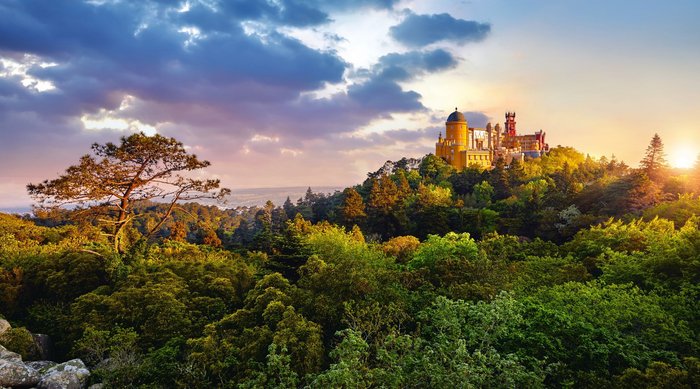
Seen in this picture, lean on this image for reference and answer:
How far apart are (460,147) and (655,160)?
1521 inches

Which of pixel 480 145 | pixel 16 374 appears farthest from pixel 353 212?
→ pixel 480 145

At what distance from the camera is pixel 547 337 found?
39.1 feet

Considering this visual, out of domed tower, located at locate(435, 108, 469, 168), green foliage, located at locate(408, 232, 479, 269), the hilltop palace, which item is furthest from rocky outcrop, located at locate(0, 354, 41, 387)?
domed tower, located at locate(435, 108, 469, 168)

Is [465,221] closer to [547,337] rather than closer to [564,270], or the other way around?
[564,270]

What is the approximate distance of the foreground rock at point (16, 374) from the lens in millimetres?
12655

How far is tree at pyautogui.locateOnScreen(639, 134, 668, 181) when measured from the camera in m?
39.9

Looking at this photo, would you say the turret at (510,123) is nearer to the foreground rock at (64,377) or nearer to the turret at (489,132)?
the turret at (489,132)

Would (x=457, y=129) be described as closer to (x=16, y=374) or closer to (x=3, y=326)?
(x=3, y=326)

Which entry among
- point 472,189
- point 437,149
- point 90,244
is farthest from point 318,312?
point 437,149

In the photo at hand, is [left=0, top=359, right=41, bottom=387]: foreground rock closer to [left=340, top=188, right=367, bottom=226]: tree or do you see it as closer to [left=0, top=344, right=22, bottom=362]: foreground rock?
[left=0, top=344, right=22, bottom=362]: foreground rock

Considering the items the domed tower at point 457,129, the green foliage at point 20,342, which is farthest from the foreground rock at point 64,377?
the domed tower at point 457,129

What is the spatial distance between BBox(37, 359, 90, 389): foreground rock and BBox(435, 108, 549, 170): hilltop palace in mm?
65984

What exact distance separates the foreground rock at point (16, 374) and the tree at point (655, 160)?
47181mm

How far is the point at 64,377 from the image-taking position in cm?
1295
